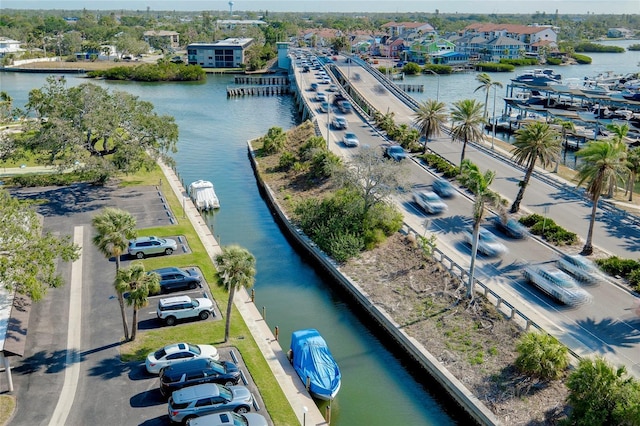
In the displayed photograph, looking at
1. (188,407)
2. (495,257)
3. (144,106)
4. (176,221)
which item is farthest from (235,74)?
(188,407)

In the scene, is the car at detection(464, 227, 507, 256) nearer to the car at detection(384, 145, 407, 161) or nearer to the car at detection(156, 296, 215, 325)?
the car at detection(156, 296, 215, 325)

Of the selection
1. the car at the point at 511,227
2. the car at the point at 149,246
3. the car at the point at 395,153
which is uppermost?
the car at the point at 395,153

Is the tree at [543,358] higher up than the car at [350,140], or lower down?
lower down

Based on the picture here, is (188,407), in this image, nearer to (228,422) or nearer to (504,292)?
(228,422)

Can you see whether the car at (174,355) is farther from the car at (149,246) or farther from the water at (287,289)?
the car at (149,246)

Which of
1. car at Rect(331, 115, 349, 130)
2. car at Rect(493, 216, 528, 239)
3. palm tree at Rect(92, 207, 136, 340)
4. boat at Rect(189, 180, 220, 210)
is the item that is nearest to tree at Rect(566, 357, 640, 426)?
car at Rect(493, 216, 528, 239)

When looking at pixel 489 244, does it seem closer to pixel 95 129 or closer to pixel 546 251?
pixel 546 251

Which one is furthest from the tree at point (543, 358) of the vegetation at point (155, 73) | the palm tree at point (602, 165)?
the vegetation at point (155, 73)
